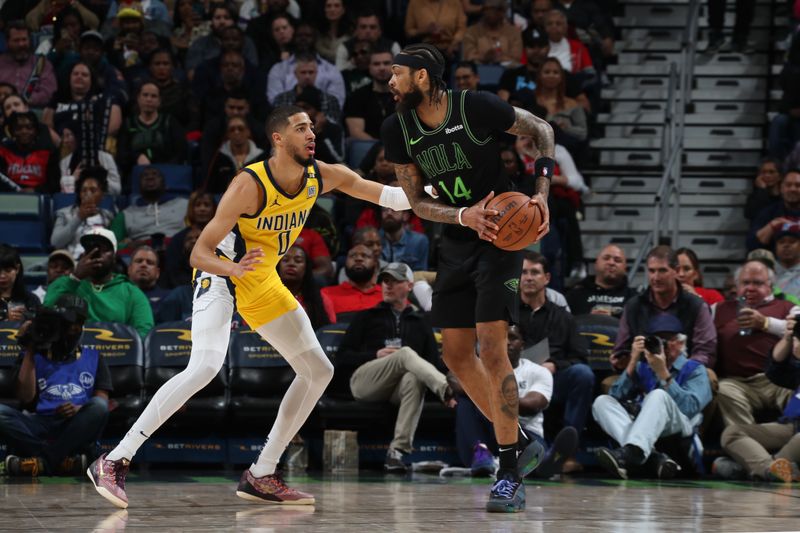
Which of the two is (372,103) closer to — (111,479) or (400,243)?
(400,243)

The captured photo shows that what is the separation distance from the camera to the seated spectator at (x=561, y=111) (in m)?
12.6

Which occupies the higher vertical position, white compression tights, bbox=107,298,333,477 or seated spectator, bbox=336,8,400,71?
seated spectator, bbox=336,8,400,71

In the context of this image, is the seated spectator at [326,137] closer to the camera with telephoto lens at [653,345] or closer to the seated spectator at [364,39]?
the seated spectator at [364,39]

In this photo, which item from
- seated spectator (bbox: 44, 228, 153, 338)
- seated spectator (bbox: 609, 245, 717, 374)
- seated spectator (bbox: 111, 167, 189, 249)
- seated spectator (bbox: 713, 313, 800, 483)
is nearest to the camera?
seated spectator (bbox: 713, 313, 800, 483)

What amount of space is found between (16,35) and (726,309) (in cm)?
801

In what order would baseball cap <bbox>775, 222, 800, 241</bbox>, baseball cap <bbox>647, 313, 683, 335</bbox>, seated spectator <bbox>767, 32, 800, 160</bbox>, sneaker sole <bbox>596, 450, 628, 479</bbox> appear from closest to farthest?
sneaker sole <bbox>596, 450, 628, 479</bbox> → baseball cap <bbox>647, 313, 683, 335</bbox> → baseball cap <bbox>775, 222, 800, 241</bbox> → seated spectator <bbox>767, 32, 800, 160</bbox>

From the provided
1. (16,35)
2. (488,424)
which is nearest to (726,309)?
(488,424)

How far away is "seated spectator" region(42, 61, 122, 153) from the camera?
1221 cm

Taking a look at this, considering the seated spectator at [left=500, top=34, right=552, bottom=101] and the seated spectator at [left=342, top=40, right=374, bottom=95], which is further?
the seated spectator at [left=342, top=40, right=374, bottom=95]

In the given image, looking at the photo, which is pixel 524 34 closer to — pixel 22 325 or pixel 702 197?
pixel 702 197

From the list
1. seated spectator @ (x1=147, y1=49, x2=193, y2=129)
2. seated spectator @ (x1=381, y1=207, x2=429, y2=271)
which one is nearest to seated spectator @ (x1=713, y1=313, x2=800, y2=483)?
seated spectator @ (x1=381, y1=207, x2=429, y2=271)

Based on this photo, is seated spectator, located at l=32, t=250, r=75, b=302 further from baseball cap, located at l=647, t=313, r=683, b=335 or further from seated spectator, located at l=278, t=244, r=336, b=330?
baseball cap, located at l=647, t=313, r=683, b=335

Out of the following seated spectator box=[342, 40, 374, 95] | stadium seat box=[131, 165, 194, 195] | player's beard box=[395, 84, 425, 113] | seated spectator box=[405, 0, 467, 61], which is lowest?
player's beard box=[395, 84, 425, 113]

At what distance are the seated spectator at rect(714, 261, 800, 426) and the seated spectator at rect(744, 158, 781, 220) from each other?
2704mm
